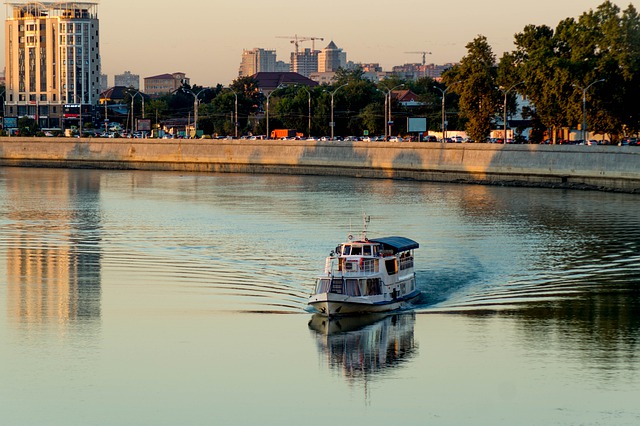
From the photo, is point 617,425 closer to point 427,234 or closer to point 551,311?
point 551,311

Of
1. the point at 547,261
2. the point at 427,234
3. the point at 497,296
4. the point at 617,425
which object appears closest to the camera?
the point at 617,425

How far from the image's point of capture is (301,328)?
5250 centimetres

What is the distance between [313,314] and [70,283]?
1599 cm

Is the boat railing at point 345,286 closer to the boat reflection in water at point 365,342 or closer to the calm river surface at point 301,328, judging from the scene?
the boat reflection in water at point 365,342

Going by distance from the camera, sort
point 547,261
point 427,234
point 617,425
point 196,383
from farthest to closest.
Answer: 1. point 427,234
2. point 547,261
3. point 196,383
4. point 617,425

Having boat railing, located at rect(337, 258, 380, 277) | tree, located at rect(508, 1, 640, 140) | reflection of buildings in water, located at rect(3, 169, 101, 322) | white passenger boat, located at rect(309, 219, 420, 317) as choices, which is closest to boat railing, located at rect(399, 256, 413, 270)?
white passenger boat, located at rect(309, 219, 420, 317)

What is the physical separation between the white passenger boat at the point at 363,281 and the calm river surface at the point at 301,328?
0.90m

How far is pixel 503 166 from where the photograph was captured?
140000 millimetres

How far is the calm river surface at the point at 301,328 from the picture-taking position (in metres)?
41.7

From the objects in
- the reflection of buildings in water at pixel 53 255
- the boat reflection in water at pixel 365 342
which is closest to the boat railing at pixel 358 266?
the boat reflection in water at pixel 365 342

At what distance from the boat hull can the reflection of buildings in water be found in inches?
407

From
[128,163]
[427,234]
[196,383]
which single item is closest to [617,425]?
[196,383]

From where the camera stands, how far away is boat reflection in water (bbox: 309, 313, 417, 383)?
47219mm

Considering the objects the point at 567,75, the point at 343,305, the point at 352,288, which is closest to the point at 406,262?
the point at 352,288
